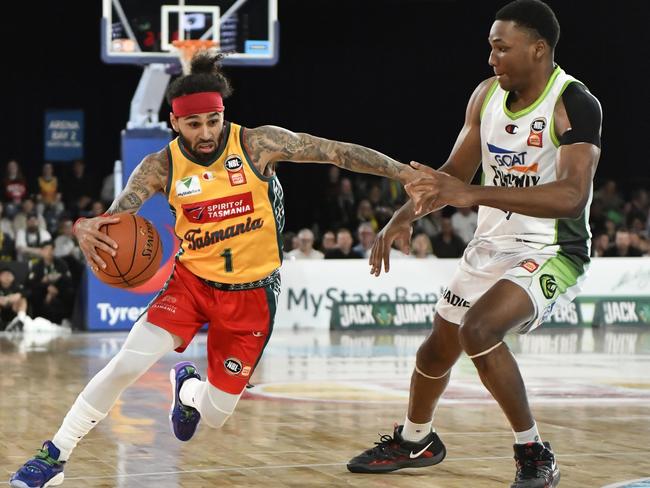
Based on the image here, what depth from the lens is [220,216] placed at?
18.7 ft

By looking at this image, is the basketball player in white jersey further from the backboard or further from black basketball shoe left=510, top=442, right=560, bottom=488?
the backboard

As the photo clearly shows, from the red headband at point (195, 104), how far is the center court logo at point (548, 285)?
5.62ft

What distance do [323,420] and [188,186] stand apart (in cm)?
258

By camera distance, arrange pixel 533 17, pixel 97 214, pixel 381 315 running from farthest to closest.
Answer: pixel 381 315
pixel 97 214
pixel 533 17

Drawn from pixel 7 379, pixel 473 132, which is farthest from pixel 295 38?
pixel 473 132

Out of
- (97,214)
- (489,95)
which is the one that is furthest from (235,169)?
(97,214)

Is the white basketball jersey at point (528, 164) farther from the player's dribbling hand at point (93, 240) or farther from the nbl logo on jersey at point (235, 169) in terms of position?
the player's dribbling hand at point (93, 240)

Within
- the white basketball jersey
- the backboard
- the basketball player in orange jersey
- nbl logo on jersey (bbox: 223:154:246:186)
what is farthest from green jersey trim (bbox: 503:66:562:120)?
the backboard

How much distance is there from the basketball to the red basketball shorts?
207 millimetres

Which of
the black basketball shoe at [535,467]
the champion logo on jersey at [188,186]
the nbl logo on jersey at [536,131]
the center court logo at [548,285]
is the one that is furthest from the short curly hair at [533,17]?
the black basketball shoe at [535,467]

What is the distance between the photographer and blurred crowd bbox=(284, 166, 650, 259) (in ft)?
→ 53.4

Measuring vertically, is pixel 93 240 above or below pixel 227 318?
above

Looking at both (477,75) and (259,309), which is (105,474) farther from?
(477,75)

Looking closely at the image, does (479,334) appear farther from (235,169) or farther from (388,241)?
(235,169)
